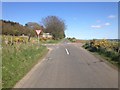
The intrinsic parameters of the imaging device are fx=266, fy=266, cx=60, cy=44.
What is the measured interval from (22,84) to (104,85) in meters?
3.28

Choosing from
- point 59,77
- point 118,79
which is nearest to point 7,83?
point 59,77

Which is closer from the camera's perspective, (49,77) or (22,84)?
(22,84)

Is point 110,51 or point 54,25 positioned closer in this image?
point 110,51

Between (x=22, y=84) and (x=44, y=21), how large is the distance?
304 ft

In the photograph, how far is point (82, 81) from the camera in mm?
11445

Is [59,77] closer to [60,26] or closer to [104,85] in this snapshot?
[104,85]

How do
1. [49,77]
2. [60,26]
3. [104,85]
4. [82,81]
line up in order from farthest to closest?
[60,26], [49,77], [82,81], [104,85]

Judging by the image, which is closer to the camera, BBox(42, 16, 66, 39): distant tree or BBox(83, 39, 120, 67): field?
BBox(83, 39, 120, 67): field

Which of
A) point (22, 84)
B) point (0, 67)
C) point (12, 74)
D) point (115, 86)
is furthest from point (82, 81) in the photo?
point (0, 67)

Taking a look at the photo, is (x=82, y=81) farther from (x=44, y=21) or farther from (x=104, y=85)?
(x=44, y=21)

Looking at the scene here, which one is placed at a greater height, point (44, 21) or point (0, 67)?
point (44, 21)

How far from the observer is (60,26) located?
328ft

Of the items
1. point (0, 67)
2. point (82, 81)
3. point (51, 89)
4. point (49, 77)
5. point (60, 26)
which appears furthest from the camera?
point (60, 26)

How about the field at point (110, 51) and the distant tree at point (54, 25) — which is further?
the distant tree at point (54, 25)
